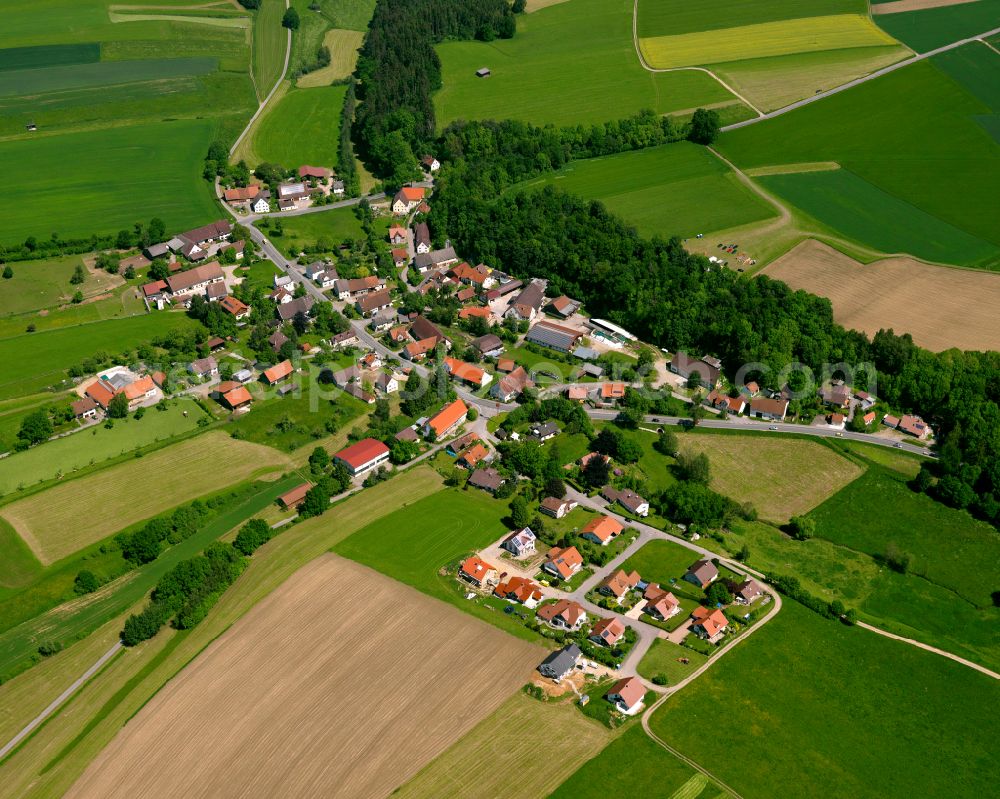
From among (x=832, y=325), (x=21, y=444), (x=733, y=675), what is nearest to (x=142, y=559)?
(x=21, y=444)

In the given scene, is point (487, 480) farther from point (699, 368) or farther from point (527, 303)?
point (527, 303)

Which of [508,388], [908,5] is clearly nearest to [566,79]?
Answer: [908,5]

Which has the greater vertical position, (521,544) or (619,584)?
(521,544)

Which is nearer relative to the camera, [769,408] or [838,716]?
[838,716]

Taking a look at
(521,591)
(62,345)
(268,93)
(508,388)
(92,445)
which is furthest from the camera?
(268,93)

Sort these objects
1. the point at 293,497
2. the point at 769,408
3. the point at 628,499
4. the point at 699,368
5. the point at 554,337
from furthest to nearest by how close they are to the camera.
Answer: the point at 554,337
the point at 699,368
the point at 769,408
the point at 293,497
the point at 628,499

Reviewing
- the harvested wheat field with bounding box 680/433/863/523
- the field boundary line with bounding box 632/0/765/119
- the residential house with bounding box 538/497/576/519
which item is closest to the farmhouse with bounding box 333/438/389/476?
the residential house with bounding box 538/497/576/519

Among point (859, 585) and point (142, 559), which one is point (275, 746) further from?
point (859, 585)

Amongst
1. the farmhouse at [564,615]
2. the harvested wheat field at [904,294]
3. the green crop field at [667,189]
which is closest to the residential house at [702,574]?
the farmhouse at [564,615]
